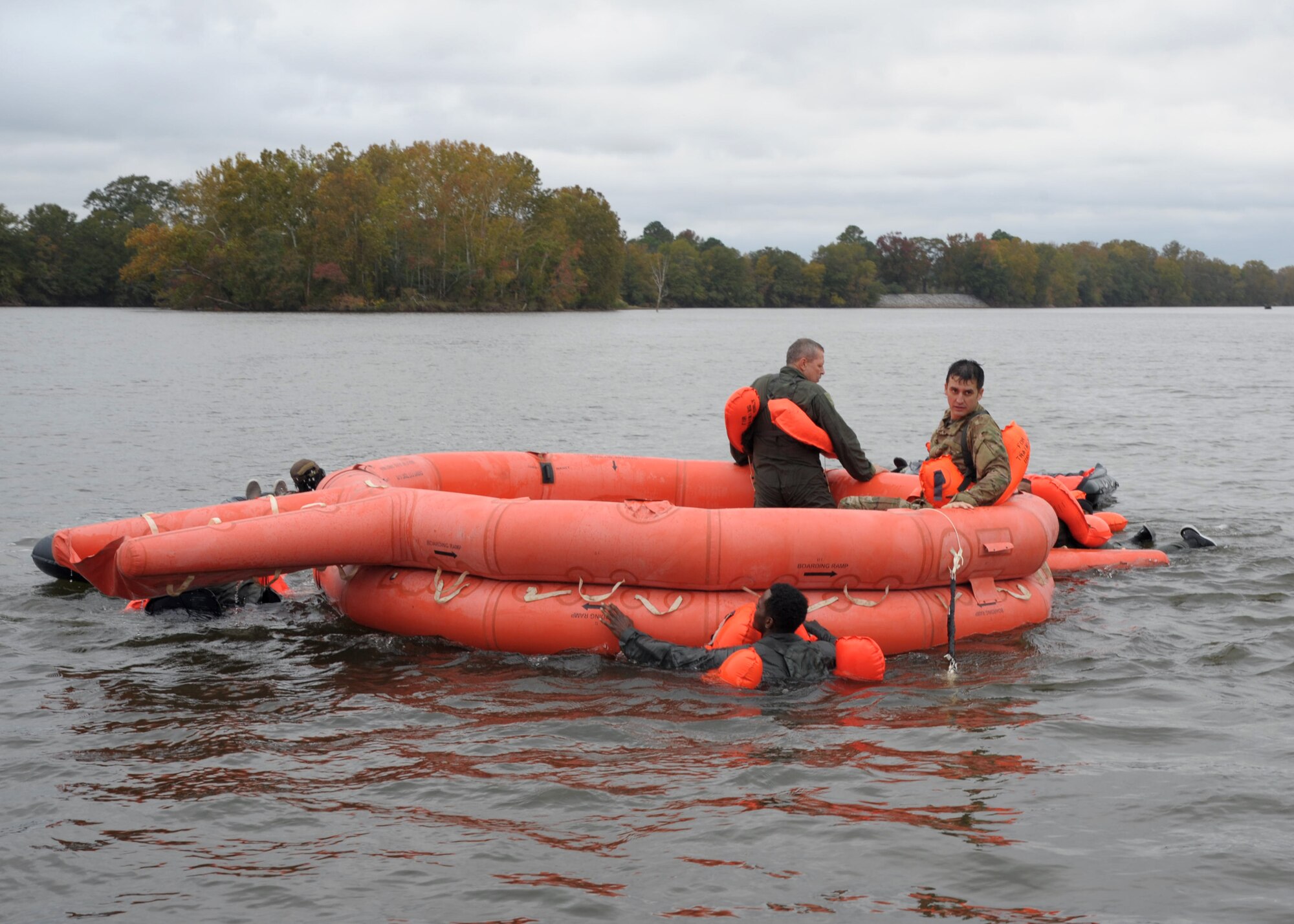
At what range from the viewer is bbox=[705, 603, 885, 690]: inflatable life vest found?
235 inches

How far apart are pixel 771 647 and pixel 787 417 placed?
1767mm

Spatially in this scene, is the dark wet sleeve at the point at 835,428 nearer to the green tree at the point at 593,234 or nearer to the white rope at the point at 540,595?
the white rope at the point at 540,595

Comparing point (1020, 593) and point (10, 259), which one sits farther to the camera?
point (10, 259)

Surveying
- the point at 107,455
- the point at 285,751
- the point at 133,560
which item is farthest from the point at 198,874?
the point at 107,455

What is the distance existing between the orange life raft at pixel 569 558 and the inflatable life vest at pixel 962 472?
0.24m

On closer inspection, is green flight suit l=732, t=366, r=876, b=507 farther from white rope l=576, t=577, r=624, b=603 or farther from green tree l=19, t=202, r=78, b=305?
green tree l=19, t=202, r=78, b=305

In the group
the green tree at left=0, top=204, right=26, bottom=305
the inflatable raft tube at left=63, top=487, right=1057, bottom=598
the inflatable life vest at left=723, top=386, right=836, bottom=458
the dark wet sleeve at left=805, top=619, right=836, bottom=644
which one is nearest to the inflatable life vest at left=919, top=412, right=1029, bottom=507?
the inflatable raft tube at left=63, top=487, right=1057, bottom=598

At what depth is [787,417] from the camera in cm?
723

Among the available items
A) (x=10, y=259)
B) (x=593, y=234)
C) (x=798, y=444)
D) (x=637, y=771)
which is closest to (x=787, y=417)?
(x=798, y=444)

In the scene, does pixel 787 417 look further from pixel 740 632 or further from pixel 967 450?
pixel 740 632

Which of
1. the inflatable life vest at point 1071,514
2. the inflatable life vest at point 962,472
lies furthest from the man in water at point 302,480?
the inflatable life vest at point 1071,514

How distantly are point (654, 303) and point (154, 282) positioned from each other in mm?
42728

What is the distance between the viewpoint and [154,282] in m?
78.2

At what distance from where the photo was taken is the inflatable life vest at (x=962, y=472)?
6988mm
